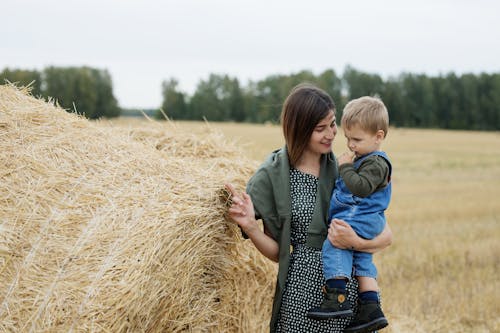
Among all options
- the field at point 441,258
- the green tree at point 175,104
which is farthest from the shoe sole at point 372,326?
the green tree at point 175,104

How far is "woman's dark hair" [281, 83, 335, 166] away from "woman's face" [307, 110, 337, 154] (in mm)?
20

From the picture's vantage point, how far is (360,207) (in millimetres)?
2857

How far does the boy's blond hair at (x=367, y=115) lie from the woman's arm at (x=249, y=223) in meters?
0.67

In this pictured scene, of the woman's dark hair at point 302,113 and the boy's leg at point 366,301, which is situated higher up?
the woman's dark hair at point 302,113

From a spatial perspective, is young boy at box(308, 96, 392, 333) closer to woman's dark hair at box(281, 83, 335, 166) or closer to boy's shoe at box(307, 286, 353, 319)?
boy's shoe at box(307, 286, 353, 319)

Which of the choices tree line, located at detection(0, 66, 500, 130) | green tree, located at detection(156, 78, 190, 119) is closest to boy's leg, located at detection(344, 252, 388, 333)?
tree line, located at detection(0, 66, 500, 130)

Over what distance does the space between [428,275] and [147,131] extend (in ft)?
11.8

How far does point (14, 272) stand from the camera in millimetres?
2713

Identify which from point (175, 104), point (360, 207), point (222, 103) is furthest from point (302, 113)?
point (222, 103)

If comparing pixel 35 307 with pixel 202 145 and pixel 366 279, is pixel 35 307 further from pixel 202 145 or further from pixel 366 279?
pixel 202 145

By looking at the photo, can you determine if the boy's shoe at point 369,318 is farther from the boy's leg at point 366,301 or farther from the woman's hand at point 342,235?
the woman's hand at point 342,235

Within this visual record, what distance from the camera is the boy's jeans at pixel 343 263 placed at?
2818 millimetres

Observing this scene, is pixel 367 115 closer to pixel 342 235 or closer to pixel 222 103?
pixel 342 235

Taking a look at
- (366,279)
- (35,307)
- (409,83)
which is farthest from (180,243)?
(409,83)
